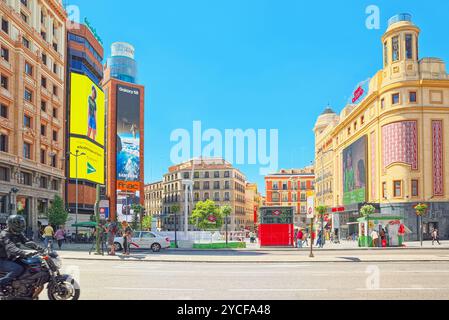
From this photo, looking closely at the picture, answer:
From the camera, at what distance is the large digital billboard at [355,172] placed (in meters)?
58.8

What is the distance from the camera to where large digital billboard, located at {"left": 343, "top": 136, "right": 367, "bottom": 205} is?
193 ft

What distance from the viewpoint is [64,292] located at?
9297mm

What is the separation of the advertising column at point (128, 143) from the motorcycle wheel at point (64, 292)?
94.8 m

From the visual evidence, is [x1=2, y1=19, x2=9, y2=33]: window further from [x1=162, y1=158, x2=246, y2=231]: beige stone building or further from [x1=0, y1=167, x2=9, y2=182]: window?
[x1=162, y1=158, x2=246, y2=231]: beige stone building

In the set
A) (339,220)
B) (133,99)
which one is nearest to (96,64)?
(133,99)

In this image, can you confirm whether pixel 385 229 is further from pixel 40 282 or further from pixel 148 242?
pixel 40 282

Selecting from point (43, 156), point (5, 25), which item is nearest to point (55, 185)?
point (43, 156)

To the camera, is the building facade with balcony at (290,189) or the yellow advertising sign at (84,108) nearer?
the yellow advertising sign at (84,108)

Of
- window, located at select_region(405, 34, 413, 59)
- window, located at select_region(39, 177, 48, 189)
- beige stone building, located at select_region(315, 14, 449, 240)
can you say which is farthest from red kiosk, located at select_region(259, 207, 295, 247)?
window, located at select_region(39, 177, 48, 189)

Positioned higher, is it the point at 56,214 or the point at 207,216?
the point at 56,214

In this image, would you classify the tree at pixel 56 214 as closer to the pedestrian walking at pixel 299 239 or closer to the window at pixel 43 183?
the window at pixel 43 183

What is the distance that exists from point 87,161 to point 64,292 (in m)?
73.7

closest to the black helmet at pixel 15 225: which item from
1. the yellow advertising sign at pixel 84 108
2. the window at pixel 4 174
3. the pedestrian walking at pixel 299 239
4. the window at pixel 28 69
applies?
the pedestrian walking at pixel 299 239
